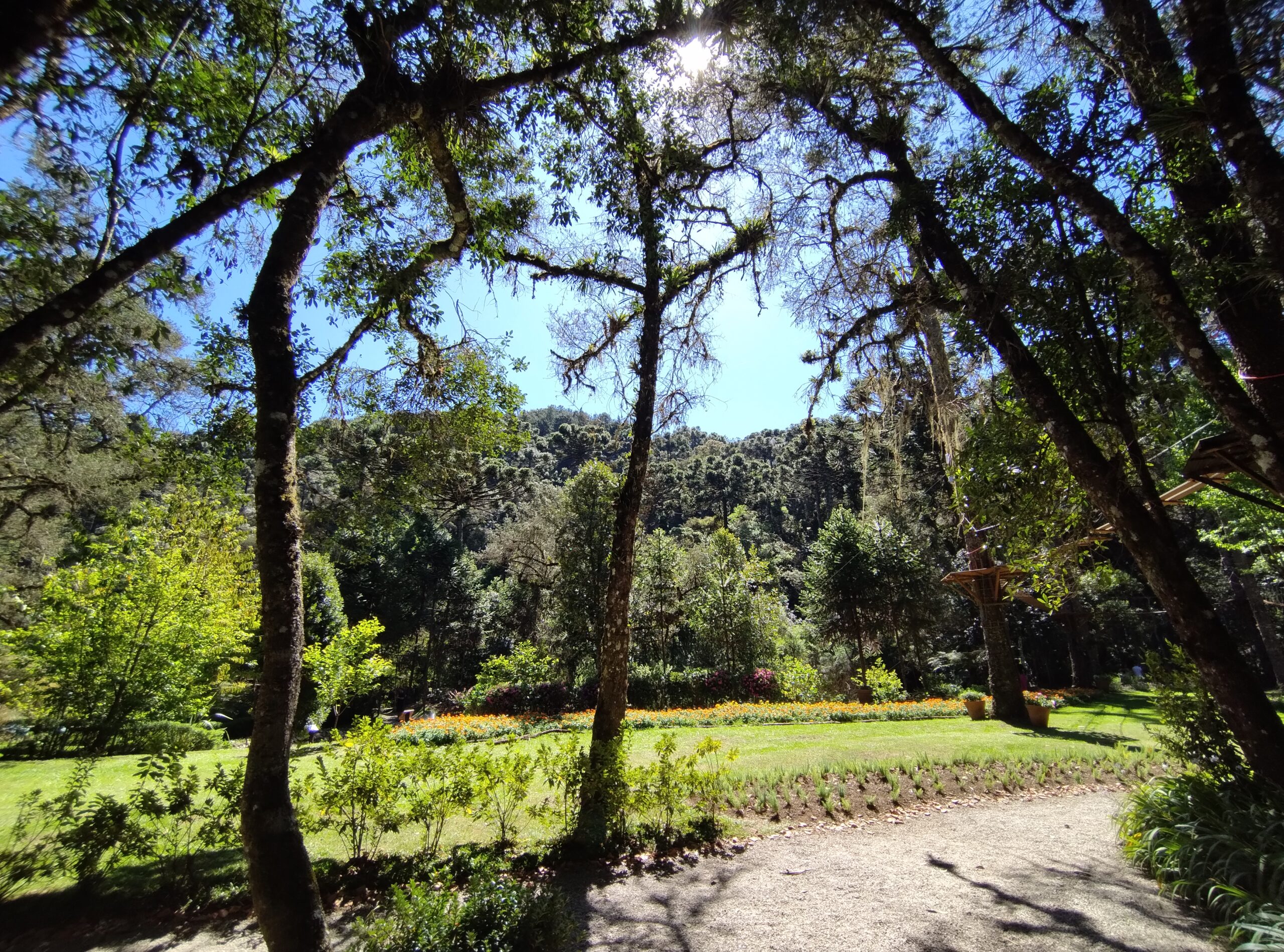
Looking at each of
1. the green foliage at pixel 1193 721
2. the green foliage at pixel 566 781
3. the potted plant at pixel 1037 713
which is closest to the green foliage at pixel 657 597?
the potted plant at pixel 1037 713

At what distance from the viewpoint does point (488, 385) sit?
22.9 ft

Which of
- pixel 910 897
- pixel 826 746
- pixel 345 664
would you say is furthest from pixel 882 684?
pixel 345 664

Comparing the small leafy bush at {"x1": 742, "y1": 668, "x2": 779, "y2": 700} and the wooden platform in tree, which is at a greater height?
the wooden platform in tree

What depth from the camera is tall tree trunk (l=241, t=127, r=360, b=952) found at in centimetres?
273

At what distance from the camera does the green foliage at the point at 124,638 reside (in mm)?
9367

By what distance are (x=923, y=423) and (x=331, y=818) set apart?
23.8m

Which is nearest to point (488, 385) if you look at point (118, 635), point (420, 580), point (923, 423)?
point (118, 635)

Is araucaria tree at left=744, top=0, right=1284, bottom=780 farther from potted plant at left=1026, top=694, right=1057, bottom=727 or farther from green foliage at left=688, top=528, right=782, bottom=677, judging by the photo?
green foliage at left=688, top=528, right=782, bottom=677

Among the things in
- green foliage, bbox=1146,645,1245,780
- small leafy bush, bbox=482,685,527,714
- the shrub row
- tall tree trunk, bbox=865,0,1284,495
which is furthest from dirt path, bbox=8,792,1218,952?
small leafy bush, bbox=482,685,527,714

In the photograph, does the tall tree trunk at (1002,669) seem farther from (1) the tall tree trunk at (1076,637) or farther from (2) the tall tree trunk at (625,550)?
(1) the tall tree trunk at (1076,637)

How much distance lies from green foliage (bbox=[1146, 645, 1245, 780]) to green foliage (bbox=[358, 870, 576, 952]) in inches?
205

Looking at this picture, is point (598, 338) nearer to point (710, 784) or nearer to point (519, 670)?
point (710, 784)

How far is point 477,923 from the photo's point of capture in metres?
3.40

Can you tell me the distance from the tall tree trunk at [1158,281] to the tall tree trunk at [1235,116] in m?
0.66
